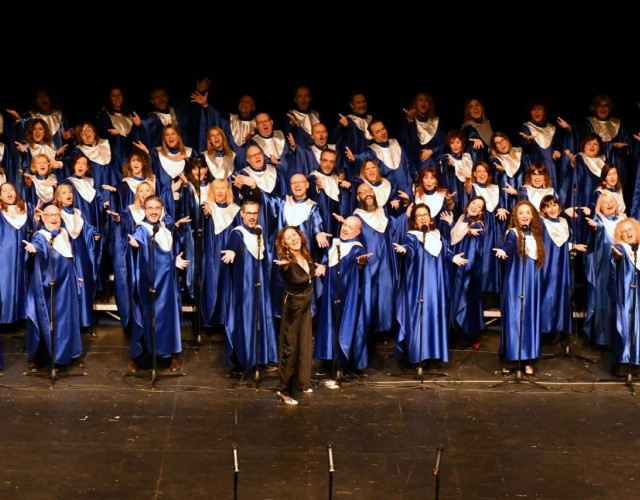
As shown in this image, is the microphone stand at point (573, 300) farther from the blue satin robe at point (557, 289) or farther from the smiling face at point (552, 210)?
the smiling face at point (552, 210)

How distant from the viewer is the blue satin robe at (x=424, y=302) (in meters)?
10.9

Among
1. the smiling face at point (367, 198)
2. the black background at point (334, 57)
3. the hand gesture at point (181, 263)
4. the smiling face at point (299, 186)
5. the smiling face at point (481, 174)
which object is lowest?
the hand gesture at point (181, 263)

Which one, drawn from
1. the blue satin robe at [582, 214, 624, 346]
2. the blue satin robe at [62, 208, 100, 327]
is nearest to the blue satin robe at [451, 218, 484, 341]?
the blue satin robe at [582, 214, 624, 346]

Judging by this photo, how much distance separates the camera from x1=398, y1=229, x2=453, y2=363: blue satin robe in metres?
10.9

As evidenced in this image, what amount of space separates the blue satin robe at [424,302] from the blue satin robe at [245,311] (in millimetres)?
1032

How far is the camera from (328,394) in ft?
34.4

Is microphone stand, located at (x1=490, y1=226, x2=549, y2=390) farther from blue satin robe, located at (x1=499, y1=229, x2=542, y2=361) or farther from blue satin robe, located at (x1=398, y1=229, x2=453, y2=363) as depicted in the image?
blue satin robe, located at (x1=398, y1=229, x2=453, y2=363)

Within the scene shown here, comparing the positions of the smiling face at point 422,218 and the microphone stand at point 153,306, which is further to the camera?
the smiling face at point 422,218

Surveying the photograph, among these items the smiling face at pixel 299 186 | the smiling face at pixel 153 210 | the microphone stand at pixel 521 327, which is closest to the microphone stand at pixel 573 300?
the microphone stand at pixel 521 327

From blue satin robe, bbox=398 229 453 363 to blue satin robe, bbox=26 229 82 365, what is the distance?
2432mm

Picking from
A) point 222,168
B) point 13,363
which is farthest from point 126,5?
point 13,363

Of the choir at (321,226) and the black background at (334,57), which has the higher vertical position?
the black background at (334,57)

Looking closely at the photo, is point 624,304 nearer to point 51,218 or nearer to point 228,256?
point 228,256

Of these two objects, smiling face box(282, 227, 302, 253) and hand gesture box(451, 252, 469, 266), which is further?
hand gesture box(451, 252, 469, 266)
